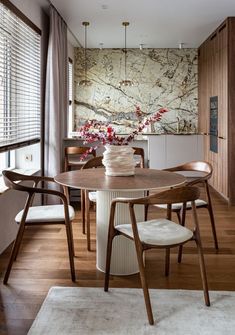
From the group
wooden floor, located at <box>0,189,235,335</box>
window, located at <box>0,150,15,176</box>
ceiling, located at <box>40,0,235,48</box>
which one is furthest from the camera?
ceiling, located at <box>40,0,235,48</box>

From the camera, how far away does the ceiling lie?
16.0 ft

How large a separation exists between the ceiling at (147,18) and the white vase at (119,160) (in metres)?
2.36

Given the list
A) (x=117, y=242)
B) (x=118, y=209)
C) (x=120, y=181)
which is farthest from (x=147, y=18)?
(x=117, y=242)

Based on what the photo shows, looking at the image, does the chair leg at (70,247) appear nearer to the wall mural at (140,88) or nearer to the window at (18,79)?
the window at (18,79)

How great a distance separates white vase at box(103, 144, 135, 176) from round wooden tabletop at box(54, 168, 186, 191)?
7 centimetres

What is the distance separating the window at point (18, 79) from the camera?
371 cm

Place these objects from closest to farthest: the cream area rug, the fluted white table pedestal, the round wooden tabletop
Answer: the cream area rug < the round wooden tabletop < the fluted white table pedestal

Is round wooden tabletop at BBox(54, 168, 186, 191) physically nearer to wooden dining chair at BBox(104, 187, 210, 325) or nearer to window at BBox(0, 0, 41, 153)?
wooden dining chair at BBox(104, 187, 210, 325)

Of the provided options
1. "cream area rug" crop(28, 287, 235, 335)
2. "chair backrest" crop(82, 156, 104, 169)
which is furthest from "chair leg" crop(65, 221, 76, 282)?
"chair backrest" crop(82, 156, 104, 169)

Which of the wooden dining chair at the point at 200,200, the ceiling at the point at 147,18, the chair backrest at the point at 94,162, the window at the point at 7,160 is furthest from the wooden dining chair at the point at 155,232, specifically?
the ceiling at the point at 147,18

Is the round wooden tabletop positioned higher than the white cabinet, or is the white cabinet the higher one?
the white cabinet

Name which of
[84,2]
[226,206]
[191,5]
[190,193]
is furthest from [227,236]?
[84,2]

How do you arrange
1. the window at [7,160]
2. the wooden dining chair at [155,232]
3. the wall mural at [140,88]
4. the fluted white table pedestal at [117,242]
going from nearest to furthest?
1. the wooden dining chair at [155,232]
2. the fluted white table pedestal at [117,242]
3. the window at [7,160]
4. the wall mural at [140,88]

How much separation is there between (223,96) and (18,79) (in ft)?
9.62
